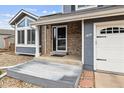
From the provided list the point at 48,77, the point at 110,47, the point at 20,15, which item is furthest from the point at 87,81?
the point at 20,15

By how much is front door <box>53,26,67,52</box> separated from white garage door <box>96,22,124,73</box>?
4.00 m

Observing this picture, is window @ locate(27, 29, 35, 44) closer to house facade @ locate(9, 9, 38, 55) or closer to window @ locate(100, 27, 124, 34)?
house facade @ locate(9, 9, 38, 55)

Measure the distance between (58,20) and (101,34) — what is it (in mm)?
2881

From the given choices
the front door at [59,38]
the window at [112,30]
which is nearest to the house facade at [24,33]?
the front door at [59,38]

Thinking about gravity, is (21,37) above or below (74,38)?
above

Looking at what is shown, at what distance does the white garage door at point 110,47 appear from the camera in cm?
757

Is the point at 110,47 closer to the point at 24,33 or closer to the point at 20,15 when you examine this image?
the point at 24,33

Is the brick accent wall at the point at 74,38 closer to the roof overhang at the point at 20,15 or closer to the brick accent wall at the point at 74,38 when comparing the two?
the brick accent wall at the point at 74,38

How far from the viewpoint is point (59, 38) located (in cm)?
1218

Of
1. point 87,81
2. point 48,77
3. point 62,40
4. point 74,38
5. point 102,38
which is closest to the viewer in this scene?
point 48,77

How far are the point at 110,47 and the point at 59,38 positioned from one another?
517 centimetres

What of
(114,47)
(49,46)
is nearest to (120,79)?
(114,47)

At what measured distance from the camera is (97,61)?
824cm
